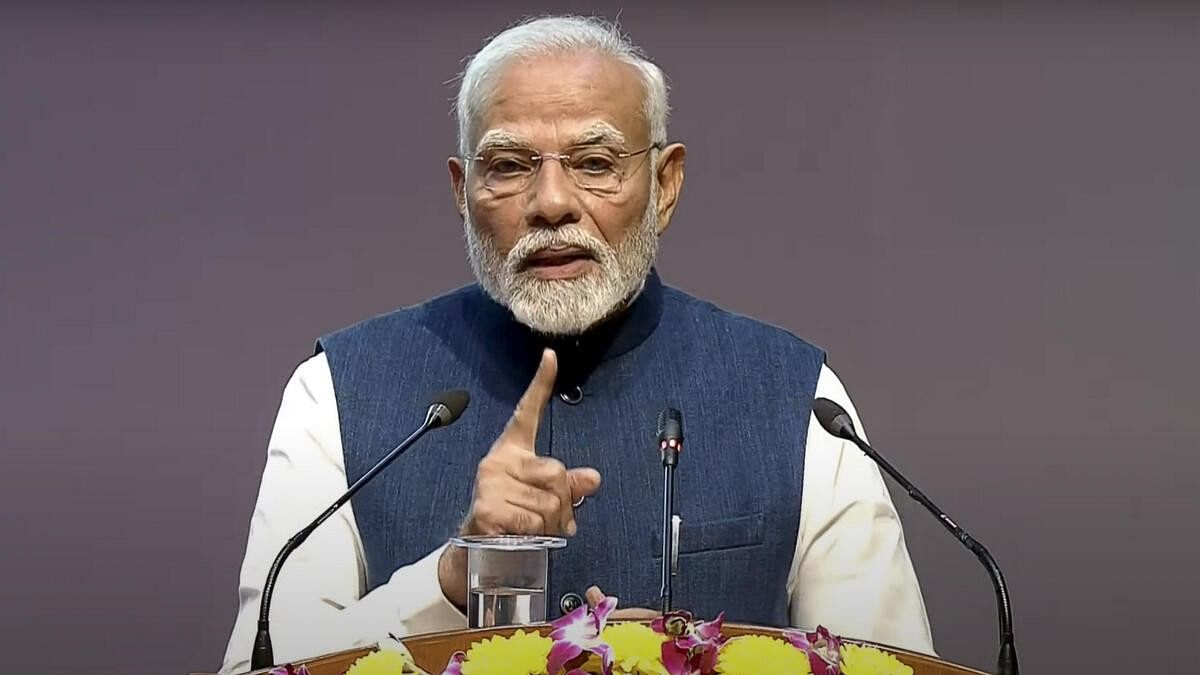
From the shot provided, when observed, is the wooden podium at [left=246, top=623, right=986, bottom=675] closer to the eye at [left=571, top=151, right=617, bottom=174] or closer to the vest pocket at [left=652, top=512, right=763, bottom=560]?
the vest pocket at [left=652, top=512, right=763, bottom=560]

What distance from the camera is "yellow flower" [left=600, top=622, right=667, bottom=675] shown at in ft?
3.63

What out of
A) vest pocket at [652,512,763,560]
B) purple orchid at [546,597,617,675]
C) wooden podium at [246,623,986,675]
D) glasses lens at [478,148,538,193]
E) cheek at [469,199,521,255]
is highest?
glasses lens at [478,148,538,193]

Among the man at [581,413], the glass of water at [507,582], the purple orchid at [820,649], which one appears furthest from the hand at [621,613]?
the man at [581,413]

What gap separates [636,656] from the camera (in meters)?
1.11

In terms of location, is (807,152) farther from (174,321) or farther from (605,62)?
(174,321)

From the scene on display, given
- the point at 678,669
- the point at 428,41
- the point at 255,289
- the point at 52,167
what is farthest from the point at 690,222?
the point at 678,669

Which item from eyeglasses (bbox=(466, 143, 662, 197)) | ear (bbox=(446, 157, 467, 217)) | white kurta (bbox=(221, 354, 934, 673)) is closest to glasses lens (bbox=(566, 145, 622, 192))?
eyeglasses (bbox=(466, 143, 662, 197))

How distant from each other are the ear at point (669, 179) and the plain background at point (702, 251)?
0.04 metres

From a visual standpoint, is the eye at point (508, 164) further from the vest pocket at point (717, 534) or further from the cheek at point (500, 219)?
the vest pocket at point (717, 534)

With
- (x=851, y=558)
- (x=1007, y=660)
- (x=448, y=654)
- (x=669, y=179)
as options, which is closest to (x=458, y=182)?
(x=669, y=179)

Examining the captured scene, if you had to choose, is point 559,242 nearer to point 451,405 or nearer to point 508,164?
point 508,164

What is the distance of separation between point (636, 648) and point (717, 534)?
1.43 meters

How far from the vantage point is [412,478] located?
2.56 meters

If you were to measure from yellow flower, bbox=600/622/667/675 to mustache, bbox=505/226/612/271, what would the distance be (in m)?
1.43
